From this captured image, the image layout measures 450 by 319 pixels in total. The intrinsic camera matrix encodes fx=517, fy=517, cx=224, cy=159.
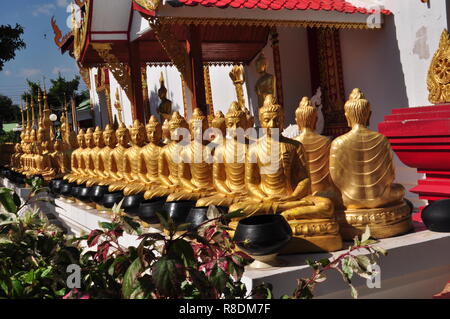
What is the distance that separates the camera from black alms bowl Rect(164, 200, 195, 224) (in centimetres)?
333

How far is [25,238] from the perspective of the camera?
6.23ft

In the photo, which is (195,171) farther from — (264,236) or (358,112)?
(264,236)

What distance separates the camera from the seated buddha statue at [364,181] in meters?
2.75

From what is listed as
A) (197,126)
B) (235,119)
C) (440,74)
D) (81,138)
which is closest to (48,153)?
(81,138)

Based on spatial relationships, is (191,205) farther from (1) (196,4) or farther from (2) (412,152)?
(1) (196,4)

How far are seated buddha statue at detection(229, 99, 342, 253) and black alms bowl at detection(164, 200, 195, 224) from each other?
0.59 m

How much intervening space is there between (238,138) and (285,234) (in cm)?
91

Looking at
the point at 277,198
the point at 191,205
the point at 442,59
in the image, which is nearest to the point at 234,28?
the point at 442,59

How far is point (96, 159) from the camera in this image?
5.64 meters

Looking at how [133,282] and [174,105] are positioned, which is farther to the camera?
[174,105]

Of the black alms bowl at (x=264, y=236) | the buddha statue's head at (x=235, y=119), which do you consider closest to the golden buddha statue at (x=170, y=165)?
the buddha statue's head at (x=235, y=119)

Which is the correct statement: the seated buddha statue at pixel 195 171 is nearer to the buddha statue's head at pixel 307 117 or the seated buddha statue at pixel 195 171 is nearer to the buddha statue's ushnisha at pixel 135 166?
the buddha statue's ushnisha at pixel 135 166

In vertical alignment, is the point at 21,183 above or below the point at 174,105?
below

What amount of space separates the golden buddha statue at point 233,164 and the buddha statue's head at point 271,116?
0.96 ft
